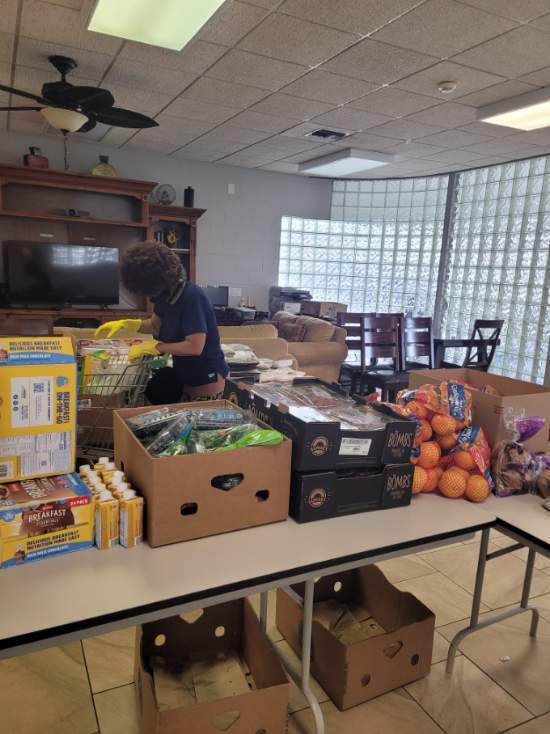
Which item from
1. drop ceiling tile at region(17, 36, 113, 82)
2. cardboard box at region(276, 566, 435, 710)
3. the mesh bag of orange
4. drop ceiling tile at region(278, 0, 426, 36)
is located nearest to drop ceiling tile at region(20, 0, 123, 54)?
drop ceiling tile at region(17, 36, 113, 82)

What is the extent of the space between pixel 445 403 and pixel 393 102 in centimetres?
337

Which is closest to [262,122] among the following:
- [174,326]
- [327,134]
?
[327,134]

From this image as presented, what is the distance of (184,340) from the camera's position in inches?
88.7

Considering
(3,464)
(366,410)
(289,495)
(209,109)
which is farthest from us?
(209,109)

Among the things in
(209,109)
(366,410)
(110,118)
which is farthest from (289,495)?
(209,109)

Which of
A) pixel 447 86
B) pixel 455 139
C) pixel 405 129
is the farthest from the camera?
pixel 455 139

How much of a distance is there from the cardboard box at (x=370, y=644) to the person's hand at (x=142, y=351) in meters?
1.00

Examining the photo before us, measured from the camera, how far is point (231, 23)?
293 cm

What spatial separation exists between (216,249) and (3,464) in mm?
6330

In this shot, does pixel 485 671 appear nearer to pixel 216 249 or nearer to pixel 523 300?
pixel 523 300

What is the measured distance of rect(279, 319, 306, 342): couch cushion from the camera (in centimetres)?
518

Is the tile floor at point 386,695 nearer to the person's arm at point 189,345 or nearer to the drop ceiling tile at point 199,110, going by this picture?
the person's arm at point 189,345

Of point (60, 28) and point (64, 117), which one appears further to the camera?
point (64, 117)

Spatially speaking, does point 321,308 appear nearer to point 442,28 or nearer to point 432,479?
point 442,28
